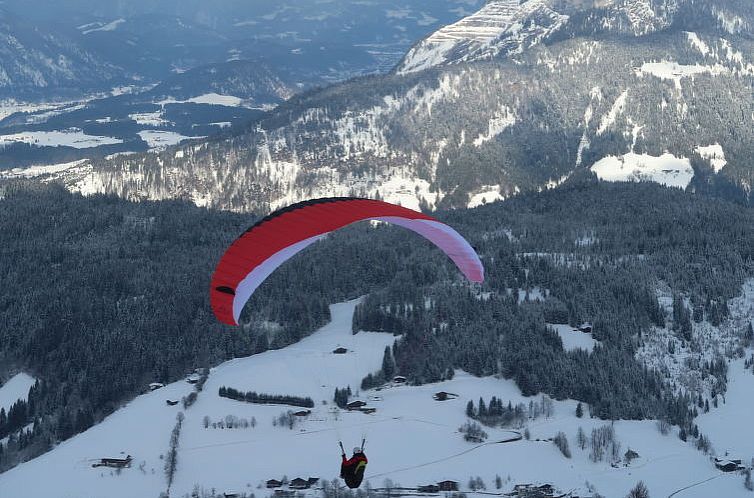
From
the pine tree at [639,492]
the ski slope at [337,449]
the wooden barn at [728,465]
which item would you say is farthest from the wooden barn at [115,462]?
the wooden barn at [728,465]

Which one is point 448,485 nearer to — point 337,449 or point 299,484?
point 299,484

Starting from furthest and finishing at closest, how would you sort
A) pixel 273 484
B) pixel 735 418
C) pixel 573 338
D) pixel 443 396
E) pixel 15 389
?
1. pixel 15 389
2. pixel 573 338
3. pixel 443 396
4. pixel 735 418
5. pixel 273 484

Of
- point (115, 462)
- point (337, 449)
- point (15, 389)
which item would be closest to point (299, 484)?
point (337, 449)

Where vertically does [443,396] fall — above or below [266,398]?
above

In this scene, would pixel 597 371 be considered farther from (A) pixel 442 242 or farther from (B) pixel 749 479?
(A) pixel 442 242

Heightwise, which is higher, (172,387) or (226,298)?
(226,298)

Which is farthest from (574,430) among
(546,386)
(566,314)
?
(566,314)
